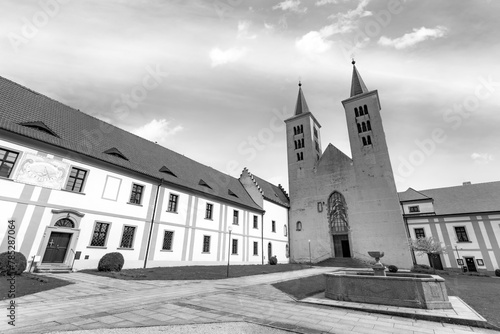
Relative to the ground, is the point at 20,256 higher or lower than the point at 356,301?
higher

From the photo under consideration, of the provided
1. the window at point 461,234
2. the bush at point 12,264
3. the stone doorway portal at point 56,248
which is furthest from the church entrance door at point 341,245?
the bush at point 12,264

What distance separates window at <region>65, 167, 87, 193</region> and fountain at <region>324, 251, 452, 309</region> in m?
16.5

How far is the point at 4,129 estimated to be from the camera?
12562 millimetres

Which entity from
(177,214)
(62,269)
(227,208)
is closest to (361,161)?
(227,208)

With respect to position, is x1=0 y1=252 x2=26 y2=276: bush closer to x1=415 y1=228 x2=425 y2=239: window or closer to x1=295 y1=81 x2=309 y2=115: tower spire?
x1=415 y1=228 x2=425 y2=239: window

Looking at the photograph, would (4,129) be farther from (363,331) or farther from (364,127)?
(364,127)

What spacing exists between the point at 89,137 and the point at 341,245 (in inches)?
1305

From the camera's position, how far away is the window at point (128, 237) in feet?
57.1

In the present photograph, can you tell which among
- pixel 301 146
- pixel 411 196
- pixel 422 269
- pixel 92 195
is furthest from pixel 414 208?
pixel 92 195

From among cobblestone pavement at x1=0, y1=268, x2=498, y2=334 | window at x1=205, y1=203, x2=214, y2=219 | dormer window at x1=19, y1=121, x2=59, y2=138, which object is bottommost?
cobblestone pavement at x1=0, y1=268, x2=498, y2=334

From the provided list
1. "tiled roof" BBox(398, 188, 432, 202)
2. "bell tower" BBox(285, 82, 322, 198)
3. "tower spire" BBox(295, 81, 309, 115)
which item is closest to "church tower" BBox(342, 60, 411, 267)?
"tiled roof" BBox(398, 188, 432, 202)

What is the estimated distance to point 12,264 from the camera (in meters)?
10.5

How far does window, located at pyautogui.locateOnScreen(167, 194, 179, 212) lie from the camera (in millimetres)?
21094

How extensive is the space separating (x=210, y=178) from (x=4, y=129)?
61.6ft
